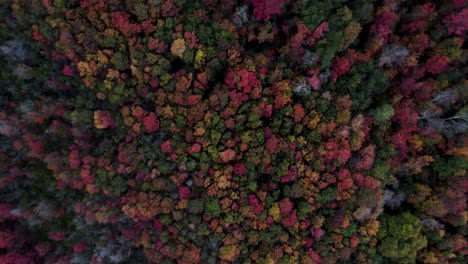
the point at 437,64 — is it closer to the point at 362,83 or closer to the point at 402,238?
the point at 362,83

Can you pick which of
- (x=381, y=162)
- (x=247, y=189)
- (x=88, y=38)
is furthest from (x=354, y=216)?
(x=88, y=38)

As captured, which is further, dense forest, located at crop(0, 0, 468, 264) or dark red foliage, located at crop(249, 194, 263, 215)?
dark red foliage, located at crop(249, 194, 263, 215)

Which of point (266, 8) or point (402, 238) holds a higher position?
point (266, 8)

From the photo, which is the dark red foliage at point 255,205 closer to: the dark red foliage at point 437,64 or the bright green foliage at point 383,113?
the bright green foliage at point 383,113

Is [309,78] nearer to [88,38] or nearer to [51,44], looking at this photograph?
[88,38]

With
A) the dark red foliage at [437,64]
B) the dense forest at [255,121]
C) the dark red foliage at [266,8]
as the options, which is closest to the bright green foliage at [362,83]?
the dense forest at [255,121]

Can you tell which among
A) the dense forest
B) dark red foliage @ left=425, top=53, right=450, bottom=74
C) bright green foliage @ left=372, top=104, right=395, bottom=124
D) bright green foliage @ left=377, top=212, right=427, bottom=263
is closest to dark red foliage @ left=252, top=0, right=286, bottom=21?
the dense forest

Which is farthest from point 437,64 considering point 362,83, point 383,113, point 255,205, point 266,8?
point 255,205

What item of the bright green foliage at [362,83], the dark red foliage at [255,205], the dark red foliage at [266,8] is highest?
the dark red foliage at [266,8]

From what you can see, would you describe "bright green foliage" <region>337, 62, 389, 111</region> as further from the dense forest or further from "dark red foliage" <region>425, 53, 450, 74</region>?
"dark red foliage" <region>425, 53, 450, 74</region>
